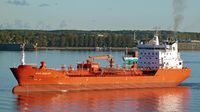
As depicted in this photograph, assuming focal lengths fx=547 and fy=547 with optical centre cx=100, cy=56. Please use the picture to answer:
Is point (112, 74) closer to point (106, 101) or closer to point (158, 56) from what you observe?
point (158, 56)

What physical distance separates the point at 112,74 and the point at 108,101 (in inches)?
285

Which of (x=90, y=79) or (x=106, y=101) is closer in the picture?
(x=106, y=101)

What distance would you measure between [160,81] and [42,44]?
5194 inches

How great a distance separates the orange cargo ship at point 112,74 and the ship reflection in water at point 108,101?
773 mm

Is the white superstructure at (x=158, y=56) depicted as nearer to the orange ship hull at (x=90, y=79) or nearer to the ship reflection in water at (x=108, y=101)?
the orange ship hull at (x=90, y=79)

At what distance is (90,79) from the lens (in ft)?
133

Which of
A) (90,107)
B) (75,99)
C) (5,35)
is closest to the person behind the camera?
(90,107)

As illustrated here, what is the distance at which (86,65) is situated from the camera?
1671 inches

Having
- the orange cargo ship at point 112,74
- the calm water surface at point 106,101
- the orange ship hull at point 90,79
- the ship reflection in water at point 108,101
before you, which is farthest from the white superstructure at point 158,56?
the ship reflection in water at point 108,101

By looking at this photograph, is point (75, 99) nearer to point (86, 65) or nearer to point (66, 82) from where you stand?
point (66, 82)

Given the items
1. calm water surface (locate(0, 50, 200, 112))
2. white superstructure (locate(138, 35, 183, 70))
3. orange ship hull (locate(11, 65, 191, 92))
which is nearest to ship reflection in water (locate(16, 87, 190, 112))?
calm water surface (locate(0, 50, 200, 112))

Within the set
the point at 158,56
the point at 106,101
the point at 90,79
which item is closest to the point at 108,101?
the point at 106,101

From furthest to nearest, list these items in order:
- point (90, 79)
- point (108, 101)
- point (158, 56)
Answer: point (158, 56) → point (90, 79) → point (108, 101)

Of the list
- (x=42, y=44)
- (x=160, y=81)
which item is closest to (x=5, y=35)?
(x=42, y=44)
